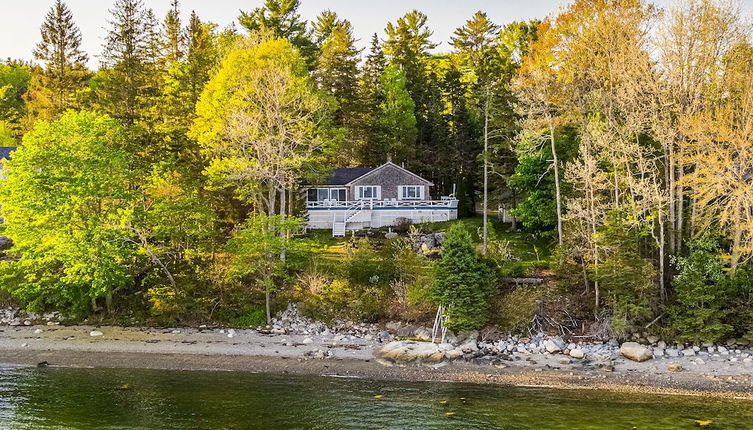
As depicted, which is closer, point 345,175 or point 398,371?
point 398,371

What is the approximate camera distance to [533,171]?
1167 inches

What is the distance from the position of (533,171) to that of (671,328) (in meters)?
11.7

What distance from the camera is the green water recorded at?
553 inches

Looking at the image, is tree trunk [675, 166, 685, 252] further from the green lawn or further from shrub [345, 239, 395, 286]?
shrub [345, 239, 395, 286]

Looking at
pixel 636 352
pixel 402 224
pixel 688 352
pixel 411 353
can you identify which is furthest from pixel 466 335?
pixel 402 224

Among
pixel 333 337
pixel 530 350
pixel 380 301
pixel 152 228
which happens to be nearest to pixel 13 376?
pixel 152 228

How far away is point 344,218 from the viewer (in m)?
34.4

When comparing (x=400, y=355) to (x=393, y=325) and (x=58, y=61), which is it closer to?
(x=393, y=325)

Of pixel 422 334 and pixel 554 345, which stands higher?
pixel 422 334

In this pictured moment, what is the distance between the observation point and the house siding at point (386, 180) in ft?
124

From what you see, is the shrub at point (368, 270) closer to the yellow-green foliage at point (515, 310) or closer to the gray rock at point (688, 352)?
the yellow-green foliage at point (515, 310)

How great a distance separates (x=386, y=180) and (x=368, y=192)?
5.14ft

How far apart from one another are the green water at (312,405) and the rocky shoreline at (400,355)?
1.14 metres

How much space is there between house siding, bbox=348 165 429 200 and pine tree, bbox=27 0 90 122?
891 inches
